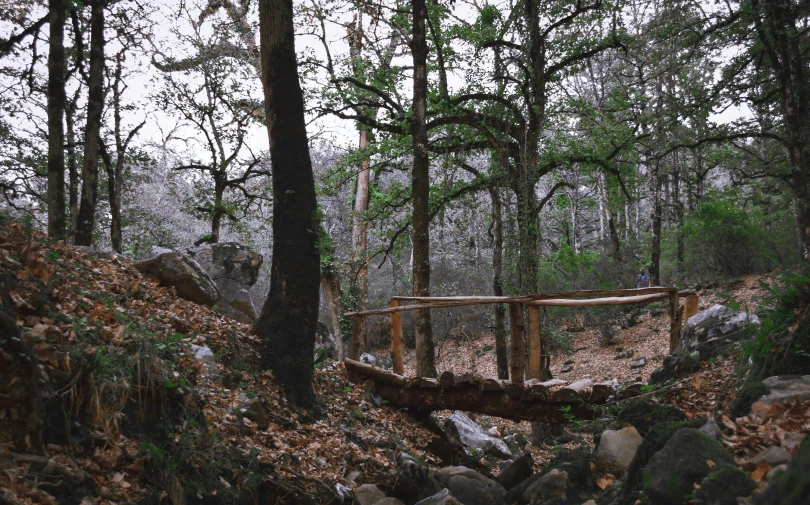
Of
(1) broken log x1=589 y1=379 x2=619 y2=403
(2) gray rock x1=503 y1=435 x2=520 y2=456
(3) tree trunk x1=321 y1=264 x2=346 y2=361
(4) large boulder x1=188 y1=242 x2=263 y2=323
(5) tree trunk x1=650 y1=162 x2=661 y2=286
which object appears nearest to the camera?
(1) broken log x1=589 y1=379 x2=619 y2=403

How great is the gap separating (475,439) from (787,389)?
6.46 m

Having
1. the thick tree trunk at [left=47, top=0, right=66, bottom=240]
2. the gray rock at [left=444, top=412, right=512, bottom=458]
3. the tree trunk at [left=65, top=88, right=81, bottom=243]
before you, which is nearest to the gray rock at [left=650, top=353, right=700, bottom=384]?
the gray rock at [left=444, top=412, right=512, bottom=458]

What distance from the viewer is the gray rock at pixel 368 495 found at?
4.93 metres

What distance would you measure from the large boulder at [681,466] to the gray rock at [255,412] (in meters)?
3.72

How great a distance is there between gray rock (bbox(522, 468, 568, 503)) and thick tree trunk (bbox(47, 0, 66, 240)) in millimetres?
8350

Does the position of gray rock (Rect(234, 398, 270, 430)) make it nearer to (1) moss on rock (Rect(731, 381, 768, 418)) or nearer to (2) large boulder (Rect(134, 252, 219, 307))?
(2) large boulder (Rect(134, 252, 219, 307))

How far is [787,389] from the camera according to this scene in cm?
298

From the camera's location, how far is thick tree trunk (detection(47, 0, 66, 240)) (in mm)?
8844

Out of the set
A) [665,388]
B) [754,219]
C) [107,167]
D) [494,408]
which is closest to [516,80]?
[494,408]

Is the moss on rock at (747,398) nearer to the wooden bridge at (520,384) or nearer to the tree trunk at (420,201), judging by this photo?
the wooden bridge at (520,384)

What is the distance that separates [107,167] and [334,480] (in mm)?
11963

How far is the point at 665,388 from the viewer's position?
4695 mm

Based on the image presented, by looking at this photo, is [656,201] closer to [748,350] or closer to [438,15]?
[438,15]

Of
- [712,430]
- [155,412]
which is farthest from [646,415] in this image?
[155,412]
